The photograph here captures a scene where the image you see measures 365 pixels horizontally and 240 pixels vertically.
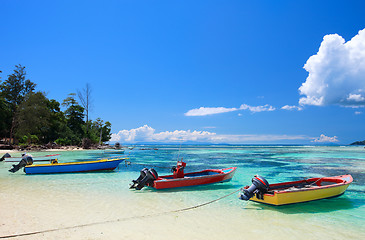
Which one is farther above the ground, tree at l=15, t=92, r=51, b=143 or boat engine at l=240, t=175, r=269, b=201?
tree at l=15, t=92, r=51, b=143

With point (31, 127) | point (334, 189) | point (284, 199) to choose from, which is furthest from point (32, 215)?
point (31, 127)

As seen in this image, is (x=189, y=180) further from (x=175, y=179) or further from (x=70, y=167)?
(x=70, y=167)

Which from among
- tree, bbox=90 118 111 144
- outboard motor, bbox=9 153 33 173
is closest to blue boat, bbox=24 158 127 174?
outboard motor, bbox=9 153 33 173

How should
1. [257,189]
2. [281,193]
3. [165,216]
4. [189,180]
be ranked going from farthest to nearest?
[189,180] < [257,189] < [281,193] < [165,216]

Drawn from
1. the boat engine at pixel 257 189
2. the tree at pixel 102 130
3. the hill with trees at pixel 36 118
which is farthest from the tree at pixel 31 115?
the boat engine at pixel 257 189

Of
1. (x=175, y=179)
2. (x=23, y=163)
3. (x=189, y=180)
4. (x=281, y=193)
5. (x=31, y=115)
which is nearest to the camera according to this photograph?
(x=281, y=193)

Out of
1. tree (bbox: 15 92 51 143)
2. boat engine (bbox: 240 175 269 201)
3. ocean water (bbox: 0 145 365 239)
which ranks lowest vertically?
ocean water (bbox: 0 145 365 239)

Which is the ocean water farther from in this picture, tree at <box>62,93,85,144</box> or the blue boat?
tree at <box>62,93,85,144</box>

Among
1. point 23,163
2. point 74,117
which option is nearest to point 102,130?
point 74,117

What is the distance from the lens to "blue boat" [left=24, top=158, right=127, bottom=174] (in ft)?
52.5

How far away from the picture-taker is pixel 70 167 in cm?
1683

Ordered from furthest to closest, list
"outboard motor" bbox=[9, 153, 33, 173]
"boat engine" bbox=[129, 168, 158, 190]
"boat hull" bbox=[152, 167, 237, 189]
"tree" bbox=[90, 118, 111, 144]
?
"tree" bbox=[90, 118, 111, 144]
"outboard motor" bbox=[9, 153, 33, 173]
"boat hull" bbox=[152, 167, 237, 189]
"boat engine" bbox=[129, 168, 158, 190]

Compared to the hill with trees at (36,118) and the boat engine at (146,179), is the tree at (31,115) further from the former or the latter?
the boat engine at (146,179)

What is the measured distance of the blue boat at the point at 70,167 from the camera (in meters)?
16.0
